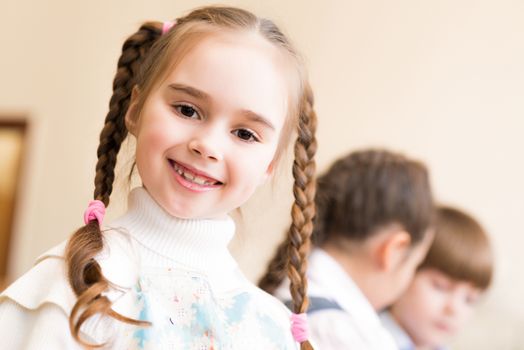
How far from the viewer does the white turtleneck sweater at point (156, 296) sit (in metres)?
0.89

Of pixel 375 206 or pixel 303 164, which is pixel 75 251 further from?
pixel 375 206

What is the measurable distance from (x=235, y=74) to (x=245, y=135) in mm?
80

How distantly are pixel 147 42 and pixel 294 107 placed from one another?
25 centimetres

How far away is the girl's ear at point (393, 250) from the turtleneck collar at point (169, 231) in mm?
868

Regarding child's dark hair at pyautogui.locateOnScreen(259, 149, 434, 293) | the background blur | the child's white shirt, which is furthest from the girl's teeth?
the background blur

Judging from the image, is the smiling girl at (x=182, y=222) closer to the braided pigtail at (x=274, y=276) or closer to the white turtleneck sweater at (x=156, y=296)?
the white turtleneck sweater at (x=156, y=296)

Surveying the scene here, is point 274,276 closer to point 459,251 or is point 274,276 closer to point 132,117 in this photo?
point 132,117

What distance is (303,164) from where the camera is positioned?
115 cm


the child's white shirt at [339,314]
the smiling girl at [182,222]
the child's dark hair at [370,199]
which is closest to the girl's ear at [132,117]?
the smiling girl at [182,222]

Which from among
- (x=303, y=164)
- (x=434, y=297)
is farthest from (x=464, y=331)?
(x=303, y=164)

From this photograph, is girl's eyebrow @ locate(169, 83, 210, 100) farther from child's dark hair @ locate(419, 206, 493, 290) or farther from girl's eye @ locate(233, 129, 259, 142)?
child's dark hair @ locate(419, 206, 493, 290)

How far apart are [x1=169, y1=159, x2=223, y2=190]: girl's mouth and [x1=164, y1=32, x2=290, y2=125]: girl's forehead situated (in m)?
0.09

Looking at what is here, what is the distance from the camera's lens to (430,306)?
7.07ft

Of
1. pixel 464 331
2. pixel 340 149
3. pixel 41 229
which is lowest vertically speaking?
pixel 41 229
